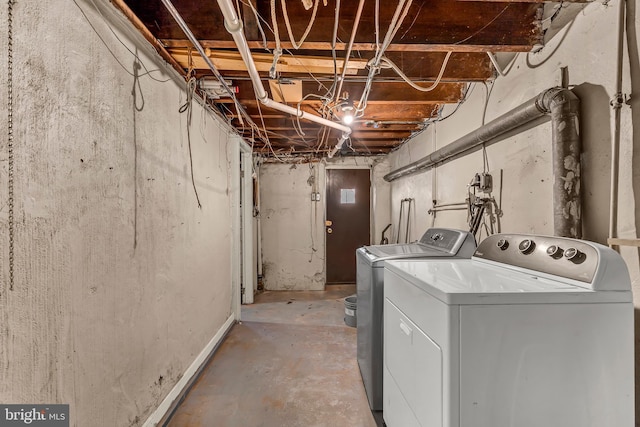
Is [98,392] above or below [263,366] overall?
above

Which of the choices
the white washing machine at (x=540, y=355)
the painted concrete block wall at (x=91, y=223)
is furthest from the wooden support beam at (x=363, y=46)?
the white washing machine at (x=540, y=355)

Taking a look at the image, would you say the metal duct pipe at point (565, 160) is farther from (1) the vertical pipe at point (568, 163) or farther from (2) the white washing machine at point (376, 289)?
(2) the white washing machine at point (376, 289)

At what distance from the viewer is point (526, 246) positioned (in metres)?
1.18

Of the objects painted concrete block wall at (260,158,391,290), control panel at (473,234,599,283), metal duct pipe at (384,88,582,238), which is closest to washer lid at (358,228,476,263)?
control panel at (473,234,599,283)

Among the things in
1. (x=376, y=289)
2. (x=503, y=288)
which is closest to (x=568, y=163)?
(x=503, y=288)

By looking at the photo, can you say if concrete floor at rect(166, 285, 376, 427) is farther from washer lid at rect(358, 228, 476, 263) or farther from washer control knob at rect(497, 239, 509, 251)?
washer control knob at rect(497, 239, 509, 251)

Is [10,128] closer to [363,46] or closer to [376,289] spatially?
[363,46]

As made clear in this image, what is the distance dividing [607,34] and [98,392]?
2527mm

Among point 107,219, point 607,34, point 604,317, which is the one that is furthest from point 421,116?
point 107,219

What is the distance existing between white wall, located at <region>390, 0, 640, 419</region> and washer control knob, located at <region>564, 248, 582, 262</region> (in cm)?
29

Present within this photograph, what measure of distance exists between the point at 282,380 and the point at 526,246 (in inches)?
70.7

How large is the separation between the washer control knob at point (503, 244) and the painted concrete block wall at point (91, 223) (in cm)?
176

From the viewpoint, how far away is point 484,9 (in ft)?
5.14

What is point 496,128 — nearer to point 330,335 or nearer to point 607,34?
point 607,34
